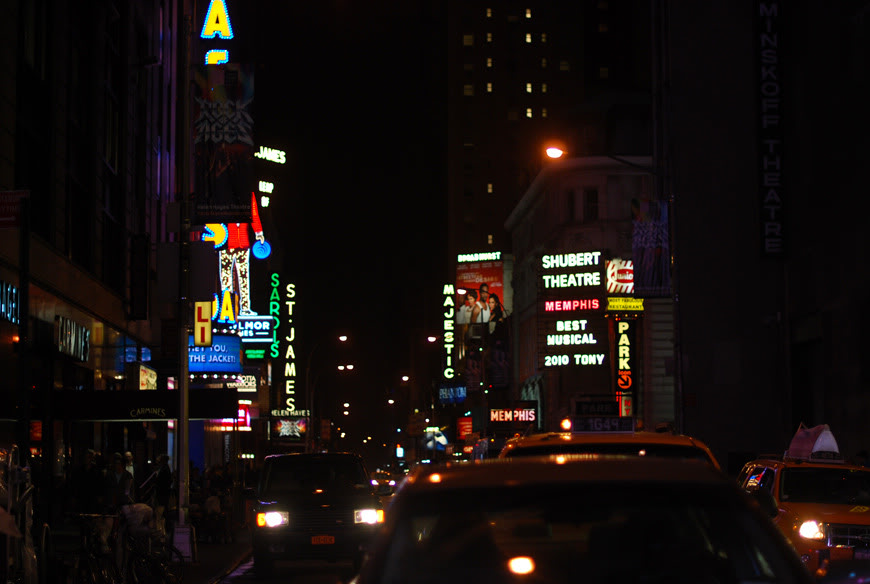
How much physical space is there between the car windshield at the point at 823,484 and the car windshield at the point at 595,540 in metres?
12.4

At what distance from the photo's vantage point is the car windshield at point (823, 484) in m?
16.4

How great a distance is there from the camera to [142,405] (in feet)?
79.8

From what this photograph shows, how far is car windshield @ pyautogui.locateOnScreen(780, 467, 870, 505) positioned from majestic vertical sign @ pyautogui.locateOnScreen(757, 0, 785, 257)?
20.3 meters

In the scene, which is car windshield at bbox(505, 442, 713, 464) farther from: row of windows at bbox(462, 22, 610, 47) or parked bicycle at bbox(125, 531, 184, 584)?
row of windows at bbox(462, 22, 610, 47)

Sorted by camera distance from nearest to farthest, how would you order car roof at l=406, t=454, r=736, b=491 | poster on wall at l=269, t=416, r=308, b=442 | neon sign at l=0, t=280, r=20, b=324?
1. car roof at l=406, t=454, r=736, b=491
2. neon sign at l=0, t=280, r=20, b=324
3. poster on wall at l=269, t=416, r=308, b=442

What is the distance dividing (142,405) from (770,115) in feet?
67.3

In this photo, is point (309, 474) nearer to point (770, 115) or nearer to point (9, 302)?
point (9, 302)

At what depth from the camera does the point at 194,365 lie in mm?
33219

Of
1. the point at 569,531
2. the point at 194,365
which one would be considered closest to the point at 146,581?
the point at 569,531

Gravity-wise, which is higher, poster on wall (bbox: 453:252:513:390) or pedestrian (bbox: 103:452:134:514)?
poster on wall (bbox: 453:252:513:390)

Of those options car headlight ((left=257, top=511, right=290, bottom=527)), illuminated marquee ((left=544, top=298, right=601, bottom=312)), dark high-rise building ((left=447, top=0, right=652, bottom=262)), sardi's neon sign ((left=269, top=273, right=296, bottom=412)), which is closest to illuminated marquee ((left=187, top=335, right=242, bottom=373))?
car headlight ((left=257, top=511, right=290, bottom=527))

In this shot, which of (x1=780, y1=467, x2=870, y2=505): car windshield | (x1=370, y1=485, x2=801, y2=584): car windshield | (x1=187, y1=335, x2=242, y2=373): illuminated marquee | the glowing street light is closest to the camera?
(x1=370, y1=485, x2=801, y2=584): car windshield

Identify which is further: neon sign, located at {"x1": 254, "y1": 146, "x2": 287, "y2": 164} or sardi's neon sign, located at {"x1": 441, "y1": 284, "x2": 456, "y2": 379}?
sardi's neon sign, located at {"x1": 441, "y1": 284, "x2": 456, "y2": 379}

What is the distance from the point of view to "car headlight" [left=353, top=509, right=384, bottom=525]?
1920 centimetres
